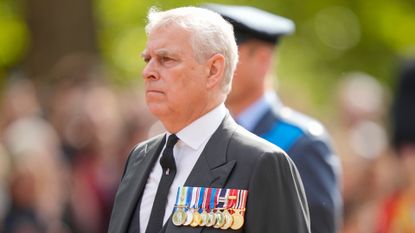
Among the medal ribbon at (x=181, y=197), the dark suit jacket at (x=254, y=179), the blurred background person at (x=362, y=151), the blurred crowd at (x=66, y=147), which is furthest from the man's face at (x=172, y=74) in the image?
A: the blurred crowd at (x=66, y=147)

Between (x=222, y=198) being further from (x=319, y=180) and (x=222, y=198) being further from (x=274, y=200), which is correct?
(x=319, y=180)

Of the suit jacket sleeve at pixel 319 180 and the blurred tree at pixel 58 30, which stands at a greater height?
the suit jacket sleeve at pixel 319 180

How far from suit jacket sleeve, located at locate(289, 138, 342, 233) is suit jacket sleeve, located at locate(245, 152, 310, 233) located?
151 centimetres

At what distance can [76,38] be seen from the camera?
18.8 meters

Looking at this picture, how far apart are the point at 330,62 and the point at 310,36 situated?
23.2 inches

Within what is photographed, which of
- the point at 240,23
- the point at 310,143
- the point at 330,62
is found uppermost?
the point at 240,23

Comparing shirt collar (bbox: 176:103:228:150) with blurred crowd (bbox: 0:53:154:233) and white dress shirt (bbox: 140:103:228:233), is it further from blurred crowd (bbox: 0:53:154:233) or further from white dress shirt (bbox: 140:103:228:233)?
blurred crowd (bbox: 0:53:154:233)

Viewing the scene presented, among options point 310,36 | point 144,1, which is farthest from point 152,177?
point 310,36

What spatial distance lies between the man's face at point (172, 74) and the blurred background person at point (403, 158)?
4087mm

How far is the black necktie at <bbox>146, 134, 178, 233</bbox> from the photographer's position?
6.34 m

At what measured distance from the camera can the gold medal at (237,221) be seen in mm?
6133

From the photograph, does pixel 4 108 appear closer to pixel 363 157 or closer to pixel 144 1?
pixel 363 157

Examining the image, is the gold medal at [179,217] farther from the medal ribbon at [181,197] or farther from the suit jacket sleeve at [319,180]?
the suit jacket sleeve at [319,180]

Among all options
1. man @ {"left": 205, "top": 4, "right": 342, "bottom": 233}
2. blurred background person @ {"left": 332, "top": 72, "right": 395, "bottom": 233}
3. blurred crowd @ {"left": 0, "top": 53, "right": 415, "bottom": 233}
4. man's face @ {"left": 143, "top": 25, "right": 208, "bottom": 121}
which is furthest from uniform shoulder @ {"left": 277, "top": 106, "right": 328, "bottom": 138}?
blurred background person @ {"left": 332, "top": 72, "right": 395, "bottom": 233}
